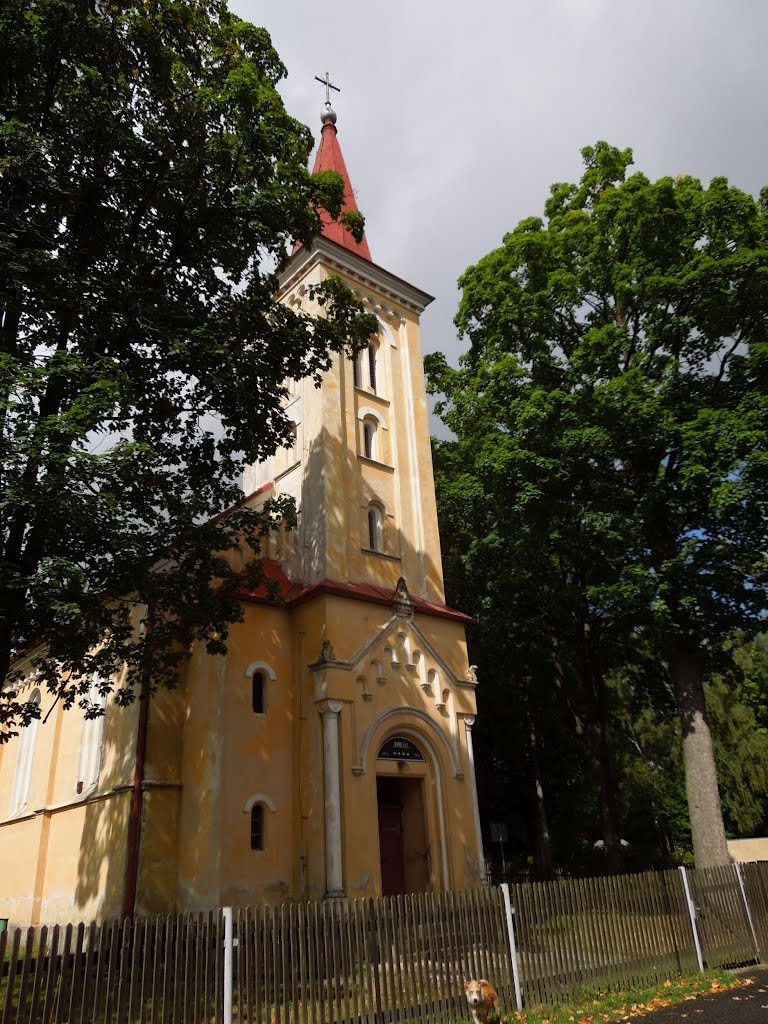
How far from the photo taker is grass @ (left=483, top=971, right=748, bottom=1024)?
8.79 meters

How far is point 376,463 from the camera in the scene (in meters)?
19.2

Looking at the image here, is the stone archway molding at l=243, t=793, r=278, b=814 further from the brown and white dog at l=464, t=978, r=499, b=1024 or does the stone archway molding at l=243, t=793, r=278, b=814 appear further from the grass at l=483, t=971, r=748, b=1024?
the brown and white dog at l=464, t=978, r=499, b=1024

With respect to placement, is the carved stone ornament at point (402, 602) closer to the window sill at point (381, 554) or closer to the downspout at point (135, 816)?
the window sill at point (381, 554)

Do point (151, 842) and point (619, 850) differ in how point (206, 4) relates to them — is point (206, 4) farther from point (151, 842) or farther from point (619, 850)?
point (619, 850)

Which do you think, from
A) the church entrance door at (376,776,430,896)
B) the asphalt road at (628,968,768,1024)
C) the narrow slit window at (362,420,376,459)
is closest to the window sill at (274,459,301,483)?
the narrow slit window at (362,420,376,459)

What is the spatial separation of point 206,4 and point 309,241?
13.9ft

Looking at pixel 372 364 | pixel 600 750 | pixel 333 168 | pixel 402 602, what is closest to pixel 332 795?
pixel 402 602

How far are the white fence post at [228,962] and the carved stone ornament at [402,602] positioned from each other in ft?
30.3

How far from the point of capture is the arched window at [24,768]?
21.7 metres

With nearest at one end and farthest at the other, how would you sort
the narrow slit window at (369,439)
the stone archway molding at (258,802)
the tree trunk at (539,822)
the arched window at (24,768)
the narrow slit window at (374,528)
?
the stone archway molding at (258,802), the narrow slit window at (374,528), the narrow slit window at (369,439), the arched window at (24,768), the tree trunk at (539,822)

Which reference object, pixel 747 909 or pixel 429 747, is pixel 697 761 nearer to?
pixel 747 909

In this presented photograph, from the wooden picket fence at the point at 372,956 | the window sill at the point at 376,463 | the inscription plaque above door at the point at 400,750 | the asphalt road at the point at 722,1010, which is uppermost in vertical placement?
the window sill at the point at 376,463

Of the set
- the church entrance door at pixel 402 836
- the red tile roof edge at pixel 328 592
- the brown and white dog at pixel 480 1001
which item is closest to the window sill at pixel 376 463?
the red tile roof edge at pixel 328 592

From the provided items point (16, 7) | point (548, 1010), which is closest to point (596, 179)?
point (16, 7)
